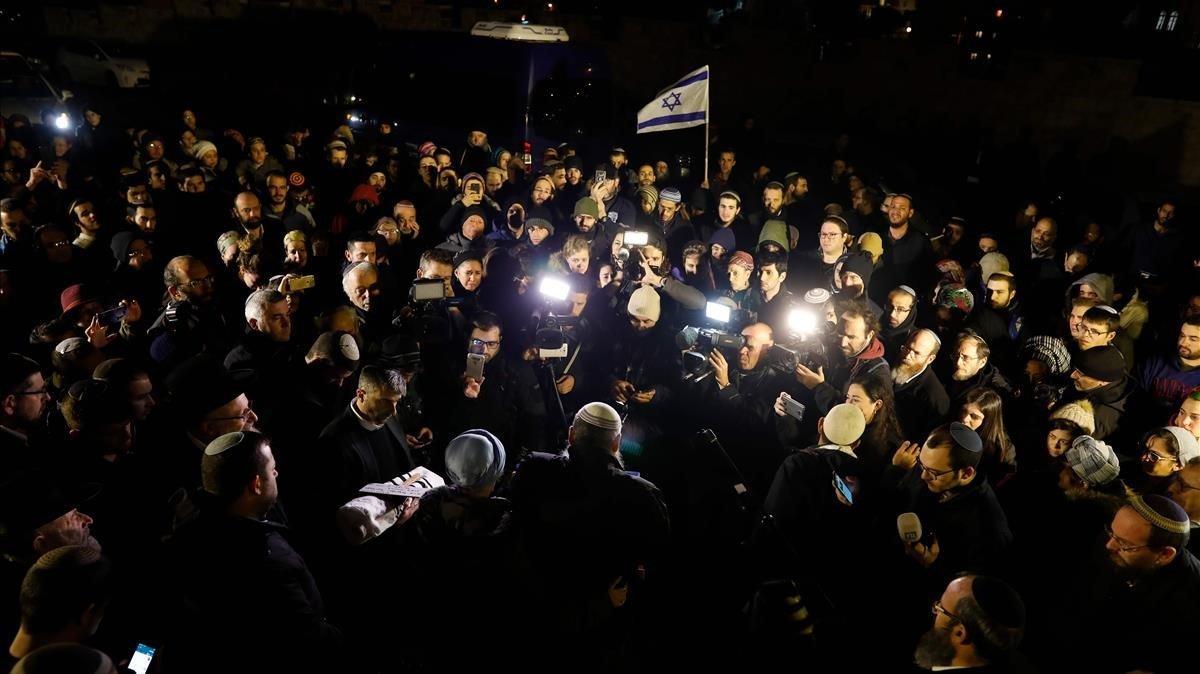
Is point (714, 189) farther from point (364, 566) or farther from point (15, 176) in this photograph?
point (15, 176)

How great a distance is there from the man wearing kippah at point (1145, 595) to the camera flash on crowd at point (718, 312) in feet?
8.67

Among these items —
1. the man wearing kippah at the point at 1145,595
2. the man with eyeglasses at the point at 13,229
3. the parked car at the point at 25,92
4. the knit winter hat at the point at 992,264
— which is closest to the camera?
the man wearing kippah at the point at 1145,595

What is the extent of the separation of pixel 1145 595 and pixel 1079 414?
140 cm

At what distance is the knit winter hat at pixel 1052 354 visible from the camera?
172 inches

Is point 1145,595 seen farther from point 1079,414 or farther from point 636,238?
point 636,238

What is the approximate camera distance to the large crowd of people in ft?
7.50

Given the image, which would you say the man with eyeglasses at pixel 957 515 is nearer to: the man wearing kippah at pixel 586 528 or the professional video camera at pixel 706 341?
the man wearing kippah at pixel 586 528

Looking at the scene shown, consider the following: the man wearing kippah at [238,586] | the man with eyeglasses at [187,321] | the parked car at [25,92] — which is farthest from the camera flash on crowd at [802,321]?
the parked car at [25,92]

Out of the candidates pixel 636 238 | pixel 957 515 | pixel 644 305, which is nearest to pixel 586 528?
pixel 957 515

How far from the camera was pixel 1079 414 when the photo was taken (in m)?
3.79

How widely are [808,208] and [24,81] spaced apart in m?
15.9

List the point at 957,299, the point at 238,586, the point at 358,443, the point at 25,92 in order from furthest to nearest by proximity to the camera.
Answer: the point at 25,92
the point at 957,299
the point at 358,443
the point at 238,586

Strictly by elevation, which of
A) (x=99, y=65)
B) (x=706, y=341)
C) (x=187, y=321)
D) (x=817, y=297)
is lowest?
(x=187, y=321)

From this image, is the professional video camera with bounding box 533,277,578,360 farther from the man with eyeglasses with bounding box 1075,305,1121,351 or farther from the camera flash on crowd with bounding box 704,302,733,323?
the man with eyeglasses with bounding box 1075,305,1121,351
